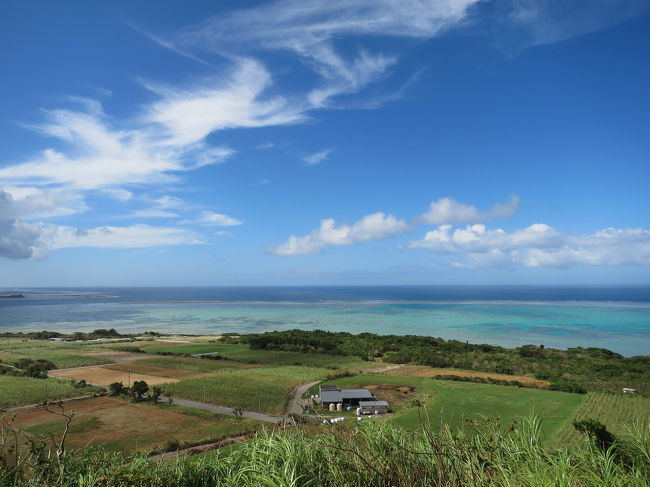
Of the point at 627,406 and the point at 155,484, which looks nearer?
→ the point at 155,484

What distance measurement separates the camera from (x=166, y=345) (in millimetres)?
60625

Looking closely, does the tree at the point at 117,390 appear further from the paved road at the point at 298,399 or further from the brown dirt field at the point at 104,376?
the paved road at the point at 298,399

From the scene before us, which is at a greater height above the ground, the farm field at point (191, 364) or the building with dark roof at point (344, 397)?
the building with dark roof at point (344, 397)

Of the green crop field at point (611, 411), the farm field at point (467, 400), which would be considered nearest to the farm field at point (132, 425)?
the farm field at point (467, 400)

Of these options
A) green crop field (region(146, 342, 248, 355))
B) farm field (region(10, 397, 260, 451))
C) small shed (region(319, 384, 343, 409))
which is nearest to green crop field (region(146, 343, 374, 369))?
green crop field (region(146, 342, 248, 355))

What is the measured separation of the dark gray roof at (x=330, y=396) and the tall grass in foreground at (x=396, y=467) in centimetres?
2278

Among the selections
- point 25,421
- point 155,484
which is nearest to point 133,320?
point 25,421

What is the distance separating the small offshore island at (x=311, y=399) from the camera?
7535 mm

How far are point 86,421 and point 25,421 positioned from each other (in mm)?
3386

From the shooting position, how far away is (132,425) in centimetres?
2472

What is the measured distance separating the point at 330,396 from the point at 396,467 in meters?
25.7

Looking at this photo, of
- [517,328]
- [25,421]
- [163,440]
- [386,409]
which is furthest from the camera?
Result: [517,328]

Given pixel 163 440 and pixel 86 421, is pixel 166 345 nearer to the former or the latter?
pixel 86 421

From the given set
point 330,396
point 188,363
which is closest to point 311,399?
point 330,396
